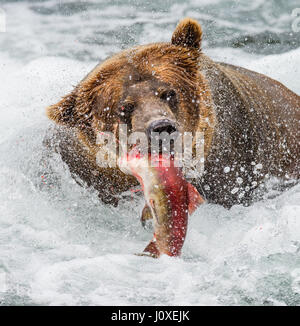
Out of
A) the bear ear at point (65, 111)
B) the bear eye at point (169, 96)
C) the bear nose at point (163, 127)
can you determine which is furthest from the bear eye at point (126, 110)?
the bear ear at point (65, 111)

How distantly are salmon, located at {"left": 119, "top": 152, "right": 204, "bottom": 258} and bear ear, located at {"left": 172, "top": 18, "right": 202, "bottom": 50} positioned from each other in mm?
1260

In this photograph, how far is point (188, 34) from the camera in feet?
12.7

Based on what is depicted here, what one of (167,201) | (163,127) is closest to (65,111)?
(163,127)

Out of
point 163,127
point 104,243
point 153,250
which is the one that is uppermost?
point 163,127

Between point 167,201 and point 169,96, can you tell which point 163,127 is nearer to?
point 167,201

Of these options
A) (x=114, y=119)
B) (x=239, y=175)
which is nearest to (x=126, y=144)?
(x=114, y=119)

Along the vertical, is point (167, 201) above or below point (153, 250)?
above

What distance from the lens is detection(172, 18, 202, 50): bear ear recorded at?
384 cm

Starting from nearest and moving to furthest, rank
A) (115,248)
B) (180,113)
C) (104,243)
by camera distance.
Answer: (180,113)
(115,248)
(104,243)

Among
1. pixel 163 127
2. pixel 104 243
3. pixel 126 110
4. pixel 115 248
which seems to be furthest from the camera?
pixel 104 243

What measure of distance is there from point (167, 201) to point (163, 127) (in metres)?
0.44

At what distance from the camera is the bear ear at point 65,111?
390 cm

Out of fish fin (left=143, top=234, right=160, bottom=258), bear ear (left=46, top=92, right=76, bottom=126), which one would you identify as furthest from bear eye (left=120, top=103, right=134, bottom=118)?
fish fin (left=143, top=234, right=160, bottom=258)

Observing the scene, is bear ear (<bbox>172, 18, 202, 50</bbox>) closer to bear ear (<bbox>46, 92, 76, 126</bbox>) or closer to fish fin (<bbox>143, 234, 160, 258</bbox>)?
bear ear (<bbox>46, 92, 76, 126</bbox>)
